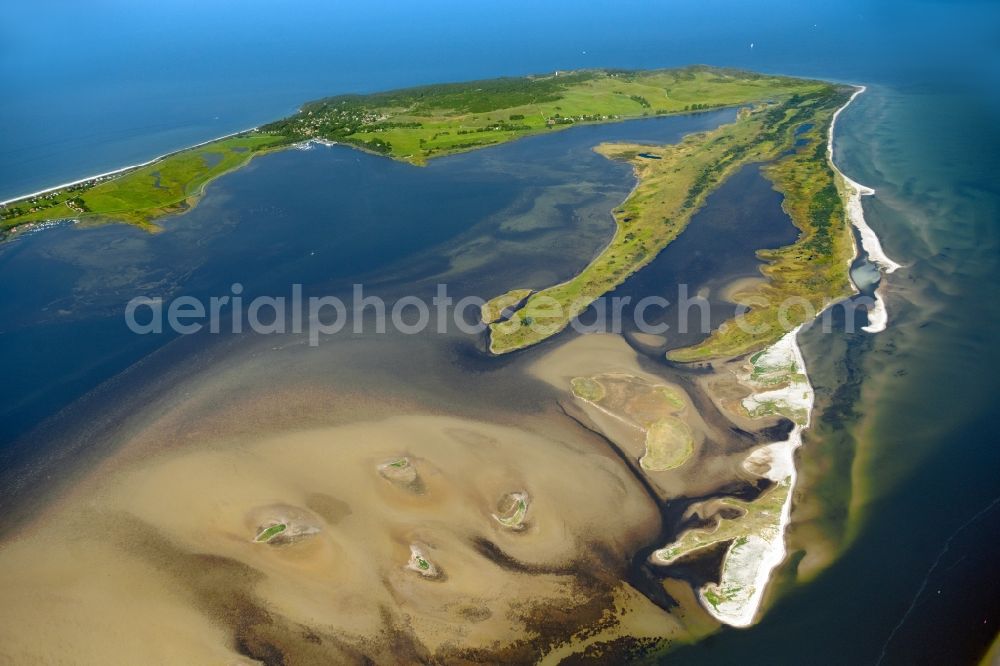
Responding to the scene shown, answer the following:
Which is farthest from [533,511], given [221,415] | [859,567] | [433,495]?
[221,415]

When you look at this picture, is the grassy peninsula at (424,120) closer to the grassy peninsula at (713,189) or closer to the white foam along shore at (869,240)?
the grassy peninsula at (713,189)

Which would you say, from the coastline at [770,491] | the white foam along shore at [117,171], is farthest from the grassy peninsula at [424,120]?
the coastline at [770,491]

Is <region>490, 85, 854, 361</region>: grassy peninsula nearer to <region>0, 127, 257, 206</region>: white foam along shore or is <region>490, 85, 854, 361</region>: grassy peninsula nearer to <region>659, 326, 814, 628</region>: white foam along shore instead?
<region>659, 326, 814, 628</region>: white foam along shore

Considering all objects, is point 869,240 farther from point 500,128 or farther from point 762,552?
point 500,128

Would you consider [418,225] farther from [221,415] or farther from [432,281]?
[221,415]

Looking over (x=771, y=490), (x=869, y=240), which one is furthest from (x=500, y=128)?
(x=771, y=490)

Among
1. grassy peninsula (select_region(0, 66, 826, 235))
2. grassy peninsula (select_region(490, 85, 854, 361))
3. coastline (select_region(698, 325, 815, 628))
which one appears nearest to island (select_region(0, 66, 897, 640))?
coastline (select_region(698, 325, 815, 628))
